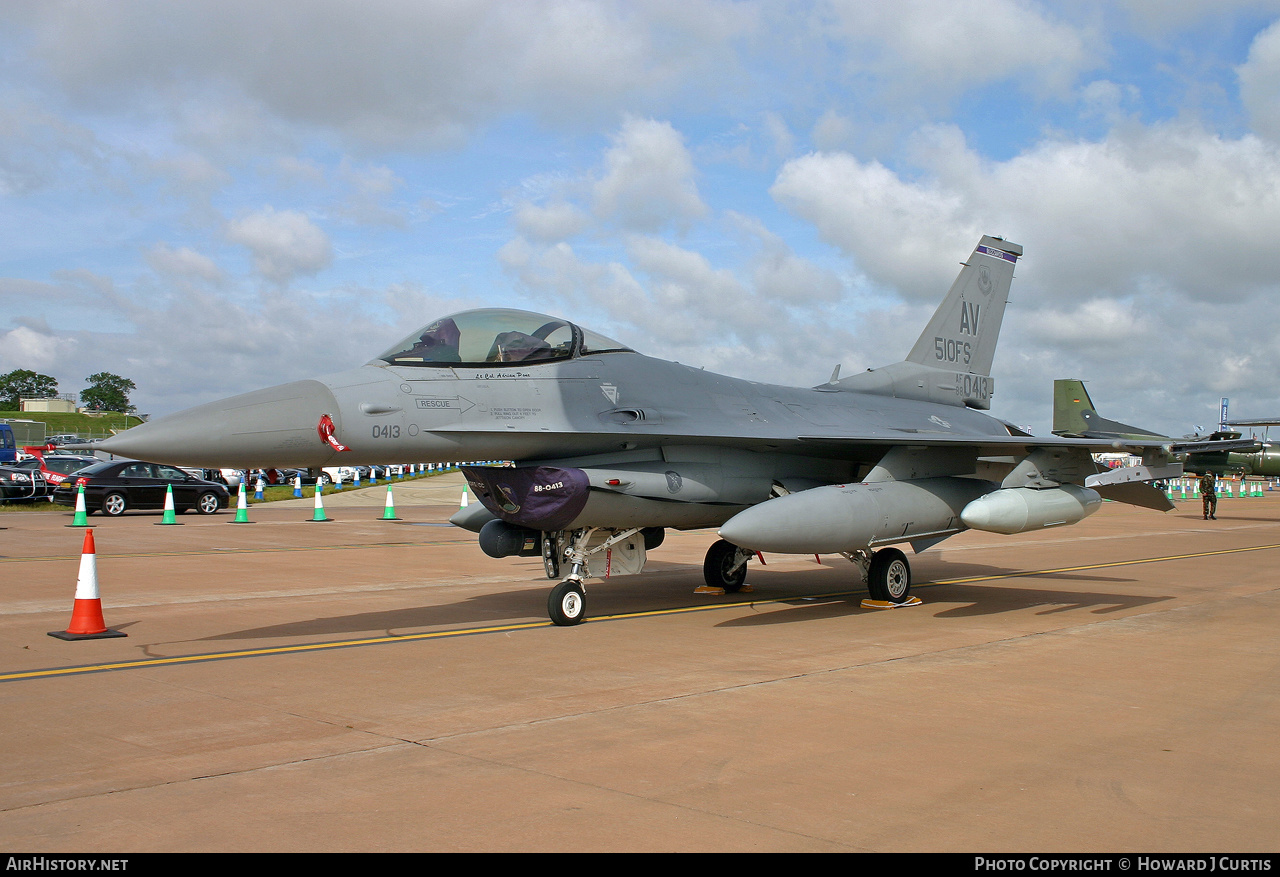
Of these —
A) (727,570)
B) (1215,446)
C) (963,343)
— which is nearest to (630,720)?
(727,570)

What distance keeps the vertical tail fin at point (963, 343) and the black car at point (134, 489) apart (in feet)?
57.9

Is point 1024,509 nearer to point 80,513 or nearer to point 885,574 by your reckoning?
point 885,574

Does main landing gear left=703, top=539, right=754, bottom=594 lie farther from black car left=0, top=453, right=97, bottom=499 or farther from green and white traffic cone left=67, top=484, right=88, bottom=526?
black car left=0, top=453, right=97, bottom=499

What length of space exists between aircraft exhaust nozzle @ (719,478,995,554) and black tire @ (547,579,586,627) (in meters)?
1.56

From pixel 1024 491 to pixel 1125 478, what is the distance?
1.46 m

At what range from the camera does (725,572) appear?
1205cm

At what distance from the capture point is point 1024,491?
10.2 metres

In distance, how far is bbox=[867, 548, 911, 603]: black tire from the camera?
11.0m

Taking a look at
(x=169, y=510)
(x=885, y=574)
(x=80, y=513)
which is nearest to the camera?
(x=885, y=574)

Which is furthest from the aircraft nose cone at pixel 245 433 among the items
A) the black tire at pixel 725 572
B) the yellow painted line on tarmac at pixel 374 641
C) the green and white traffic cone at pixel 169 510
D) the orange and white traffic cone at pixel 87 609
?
the green and white traffic cone at pixel 169 510

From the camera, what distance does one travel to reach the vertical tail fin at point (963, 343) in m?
13.4

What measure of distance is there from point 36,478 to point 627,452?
2436 cm

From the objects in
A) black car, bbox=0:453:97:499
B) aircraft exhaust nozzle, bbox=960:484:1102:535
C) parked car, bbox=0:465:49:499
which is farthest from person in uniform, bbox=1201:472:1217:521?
parked car, bbox=0:465:49:499

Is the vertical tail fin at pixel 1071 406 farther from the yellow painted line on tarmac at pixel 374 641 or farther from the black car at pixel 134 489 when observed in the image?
the black car at pixel 134 489
